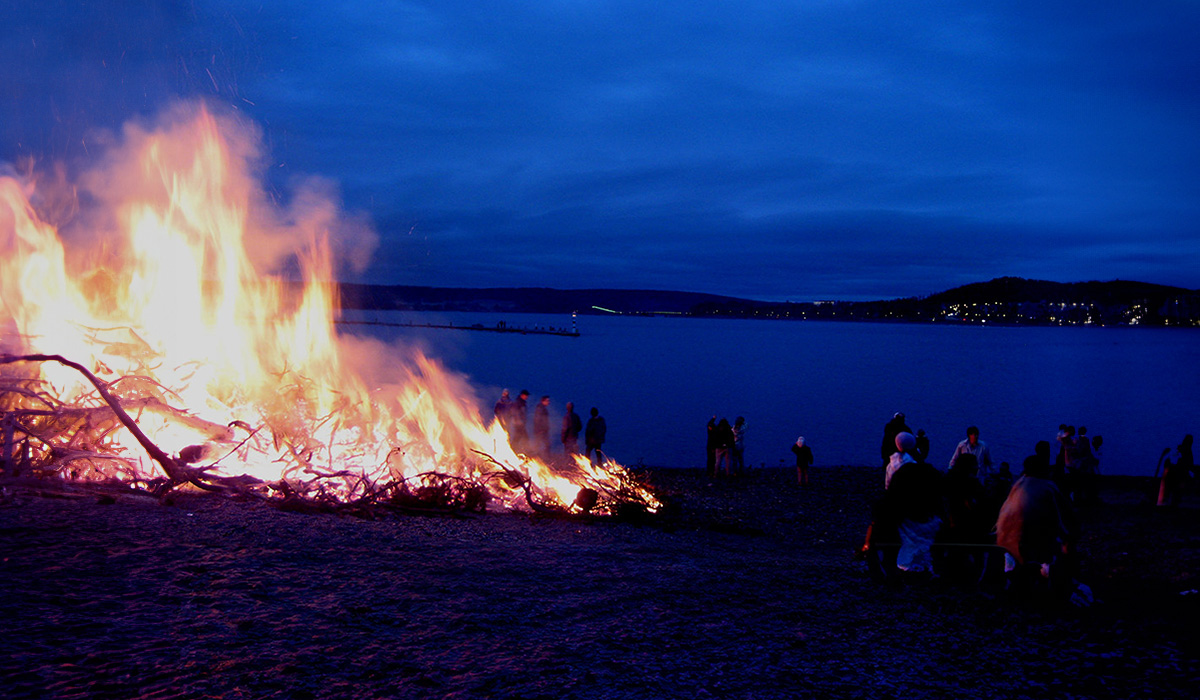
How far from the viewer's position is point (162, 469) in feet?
31.4

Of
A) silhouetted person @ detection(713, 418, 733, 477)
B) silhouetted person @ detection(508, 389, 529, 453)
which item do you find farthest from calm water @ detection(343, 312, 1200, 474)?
silhouetted person @ detection(508, 389, 529, 453)

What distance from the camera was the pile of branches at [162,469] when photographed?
353 inches

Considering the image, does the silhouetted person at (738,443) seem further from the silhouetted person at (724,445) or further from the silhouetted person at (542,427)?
the silhouetted person at (542,427)

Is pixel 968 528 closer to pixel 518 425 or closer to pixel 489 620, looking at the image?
pixel 489 620

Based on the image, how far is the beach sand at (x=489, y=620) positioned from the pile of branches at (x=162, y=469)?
54 cm

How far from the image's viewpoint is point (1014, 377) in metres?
75.6

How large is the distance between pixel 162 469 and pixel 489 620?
6.26 metres

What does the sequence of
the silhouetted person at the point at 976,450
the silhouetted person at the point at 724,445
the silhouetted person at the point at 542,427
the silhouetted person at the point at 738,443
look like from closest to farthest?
the silhouetted person at the point at 976,450 < the silhouetted person at the point at 542,427 < the silhouetted person at the point at 724,445 < the silhouetted person at the point at 738,443

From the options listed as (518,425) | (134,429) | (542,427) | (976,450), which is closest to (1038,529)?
(976,450)

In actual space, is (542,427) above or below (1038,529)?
below

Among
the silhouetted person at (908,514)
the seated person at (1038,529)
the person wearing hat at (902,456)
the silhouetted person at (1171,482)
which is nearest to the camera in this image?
the seated person at (1038,529)

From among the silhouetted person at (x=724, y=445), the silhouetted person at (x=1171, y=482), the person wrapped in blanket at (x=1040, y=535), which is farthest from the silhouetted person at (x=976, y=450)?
the silhouetted person at (x=724, y=445)

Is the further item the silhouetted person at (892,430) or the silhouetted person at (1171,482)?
the silhouetted person at (1171,482)

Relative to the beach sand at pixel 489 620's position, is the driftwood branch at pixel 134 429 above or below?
above
